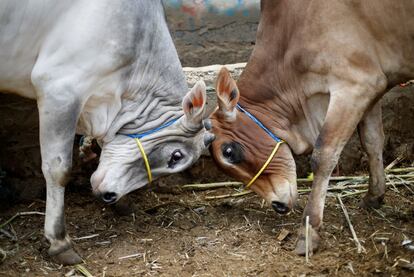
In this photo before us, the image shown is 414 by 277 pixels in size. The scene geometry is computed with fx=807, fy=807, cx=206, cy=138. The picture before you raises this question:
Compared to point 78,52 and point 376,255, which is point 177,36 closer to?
point 78,52

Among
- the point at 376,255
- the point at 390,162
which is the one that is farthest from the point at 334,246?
the point at 390,162

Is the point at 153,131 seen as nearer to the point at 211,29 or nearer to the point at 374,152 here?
the point at 374,152

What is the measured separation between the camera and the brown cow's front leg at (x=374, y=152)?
551 cm

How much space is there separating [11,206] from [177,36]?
239cm

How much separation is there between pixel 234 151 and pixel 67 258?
1.25 m

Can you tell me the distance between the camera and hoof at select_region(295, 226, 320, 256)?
4.81 m

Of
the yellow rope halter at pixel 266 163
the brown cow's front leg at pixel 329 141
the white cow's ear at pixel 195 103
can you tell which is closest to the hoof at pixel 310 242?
the brown cow's front leg at pixel 329 141

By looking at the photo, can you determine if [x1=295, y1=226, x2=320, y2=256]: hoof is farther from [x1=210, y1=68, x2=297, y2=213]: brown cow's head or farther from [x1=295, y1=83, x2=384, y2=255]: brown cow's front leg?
[x1=210, y1=68, x2=297, y2=213]: brown cow's head

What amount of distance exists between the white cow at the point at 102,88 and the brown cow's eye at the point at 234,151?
223 mm

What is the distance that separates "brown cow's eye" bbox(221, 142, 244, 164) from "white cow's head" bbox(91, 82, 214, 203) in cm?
20

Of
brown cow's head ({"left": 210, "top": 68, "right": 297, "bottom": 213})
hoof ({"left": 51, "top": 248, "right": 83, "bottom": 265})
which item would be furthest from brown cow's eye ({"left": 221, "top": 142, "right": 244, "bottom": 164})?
hoof ({"left": 51, "top": 248, "right": 83, "bottom": 265})

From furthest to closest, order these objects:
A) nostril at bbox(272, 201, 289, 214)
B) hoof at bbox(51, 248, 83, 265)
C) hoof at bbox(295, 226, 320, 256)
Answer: nostril at bbox(272, 201, 289, 214) < hoof at bbox(295, 226, 320, 256) < hoof at bbox(51, 248, 83, 265)

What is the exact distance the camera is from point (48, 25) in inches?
182

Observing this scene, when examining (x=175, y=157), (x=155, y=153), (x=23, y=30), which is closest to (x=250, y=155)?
(x=175, y=157)
